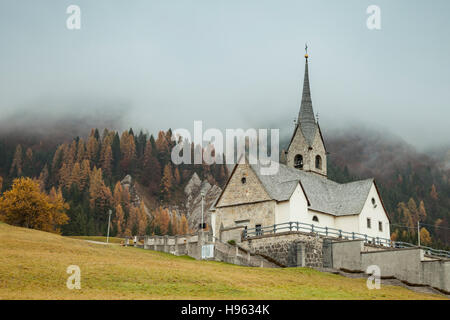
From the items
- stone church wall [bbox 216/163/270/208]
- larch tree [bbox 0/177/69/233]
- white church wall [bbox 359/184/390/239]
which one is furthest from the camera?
larch tree [bbox 0/177/69/233]

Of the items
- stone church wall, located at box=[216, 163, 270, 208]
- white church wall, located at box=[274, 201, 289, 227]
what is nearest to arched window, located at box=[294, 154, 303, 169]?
stone church wall, located at box=[216, 163, 270, 208]

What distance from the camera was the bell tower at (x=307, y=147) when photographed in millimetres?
72750

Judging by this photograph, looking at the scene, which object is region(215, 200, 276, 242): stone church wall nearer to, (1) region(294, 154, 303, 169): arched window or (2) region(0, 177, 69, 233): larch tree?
(1) region(294, 154, 303, 169): arched window

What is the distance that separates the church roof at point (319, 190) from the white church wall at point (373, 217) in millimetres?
989

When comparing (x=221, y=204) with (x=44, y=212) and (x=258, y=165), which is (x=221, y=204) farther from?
(x=44, y=212)

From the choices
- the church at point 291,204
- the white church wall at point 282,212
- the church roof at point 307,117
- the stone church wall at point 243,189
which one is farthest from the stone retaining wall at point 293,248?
the church roof at point 307,117

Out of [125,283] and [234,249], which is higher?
[234,249]

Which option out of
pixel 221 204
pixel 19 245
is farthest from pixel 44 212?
pixel 19 245

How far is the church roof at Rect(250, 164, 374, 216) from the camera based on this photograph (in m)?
57.8

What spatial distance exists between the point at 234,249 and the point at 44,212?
38146 millimetres

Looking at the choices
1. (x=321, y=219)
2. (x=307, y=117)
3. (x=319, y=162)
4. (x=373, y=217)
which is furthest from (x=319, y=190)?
(x=307, y=117)

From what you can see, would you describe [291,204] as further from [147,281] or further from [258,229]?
[147,281]

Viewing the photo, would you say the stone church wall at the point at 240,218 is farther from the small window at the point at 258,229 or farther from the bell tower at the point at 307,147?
the bell tower at the point at 307,147
